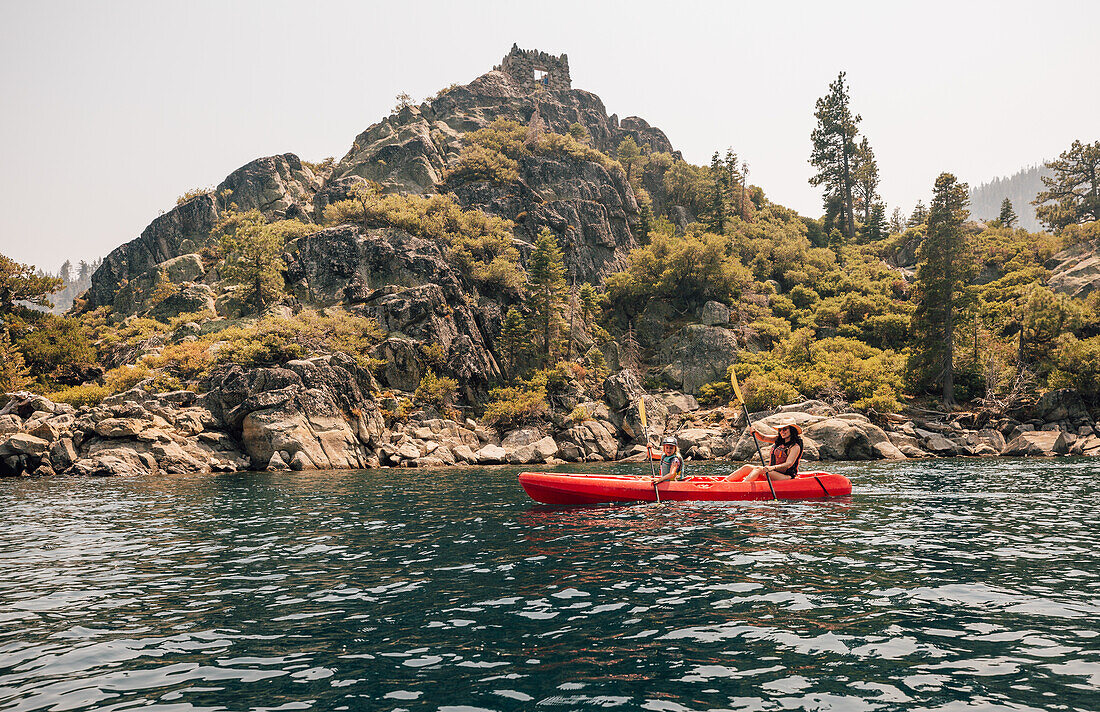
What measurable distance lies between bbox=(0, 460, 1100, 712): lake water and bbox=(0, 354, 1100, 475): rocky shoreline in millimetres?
17103

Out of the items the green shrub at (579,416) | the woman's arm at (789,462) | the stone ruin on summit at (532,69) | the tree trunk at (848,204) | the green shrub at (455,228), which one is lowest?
the woman's arm at (789,462)

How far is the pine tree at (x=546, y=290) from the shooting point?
183ft

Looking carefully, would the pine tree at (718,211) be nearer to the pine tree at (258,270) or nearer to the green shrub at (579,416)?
the green shrub at (579,416)

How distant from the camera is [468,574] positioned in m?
9.73

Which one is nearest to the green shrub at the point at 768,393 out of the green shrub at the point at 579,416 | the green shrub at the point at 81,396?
the green shrub at the point at 579,416

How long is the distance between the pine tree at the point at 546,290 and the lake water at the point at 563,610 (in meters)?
40.7

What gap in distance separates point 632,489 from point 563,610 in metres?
9.86

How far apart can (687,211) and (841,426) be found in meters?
57.3

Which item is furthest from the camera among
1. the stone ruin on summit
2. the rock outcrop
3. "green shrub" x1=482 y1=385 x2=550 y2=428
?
the stone ruin on summit

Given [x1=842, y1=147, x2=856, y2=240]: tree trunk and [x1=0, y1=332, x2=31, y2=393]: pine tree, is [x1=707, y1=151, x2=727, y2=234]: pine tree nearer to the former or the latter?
[x1=842, y1=147, x2=856, y2=240]: tree trunk

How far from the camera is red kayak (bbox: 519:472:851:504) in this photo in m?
16.9

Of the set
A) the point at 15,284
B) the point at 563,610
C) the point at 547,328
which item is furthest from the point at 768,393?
the point at 15,284

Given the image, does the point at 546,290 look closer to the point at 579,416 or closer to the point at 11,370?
the point at 579,416

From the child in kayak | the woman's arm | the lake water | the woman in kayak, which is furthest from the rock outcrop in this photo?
the child in kayak
